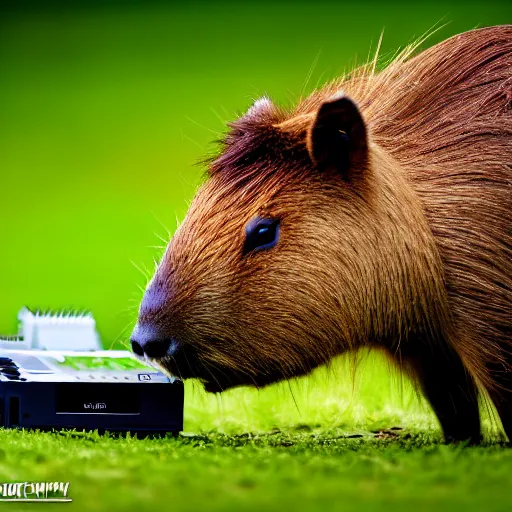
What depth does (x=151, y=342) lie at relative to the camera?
121 inches

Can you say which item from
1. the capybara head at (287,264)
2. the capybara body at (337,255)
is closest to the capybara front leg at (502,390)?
the capybara body at (337,255)

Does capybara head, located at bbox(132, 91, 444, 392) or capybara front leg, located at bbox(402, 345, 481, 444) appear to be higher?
capybara head, located at bbox(132, 91, 444, 392)

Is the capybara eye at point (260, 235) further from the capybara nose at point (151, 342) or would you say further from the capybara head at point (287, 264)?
the capybara nose at point (151, 342)

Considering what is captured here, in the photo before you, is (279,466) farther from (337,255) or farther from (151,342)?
(337,255)

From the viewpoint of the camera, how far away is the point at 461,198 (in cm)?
327

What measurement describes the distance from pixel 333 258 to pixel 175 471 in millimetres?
906

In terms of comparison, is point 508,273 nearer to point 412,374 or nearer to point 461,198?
point 461,198

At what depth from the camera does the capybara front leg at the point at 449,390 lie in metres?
3.47

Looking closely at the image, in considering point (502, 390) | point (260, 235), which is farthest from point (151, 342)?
point (502, 390)

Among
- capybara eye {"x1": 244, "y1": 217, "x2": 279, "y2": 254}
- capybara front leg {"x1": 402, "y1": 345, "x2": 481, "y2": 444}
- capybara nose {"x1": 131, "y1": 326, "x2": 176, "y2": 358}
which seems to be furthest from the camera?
capybara front leg {"x1": 402, "y1": 345, "x2": 481, "y2": 444}

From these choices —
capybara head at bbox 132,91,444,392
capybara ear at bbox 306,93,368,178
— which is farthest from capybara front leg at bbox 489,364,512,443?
capybara ear at bbox 306,93,368,178

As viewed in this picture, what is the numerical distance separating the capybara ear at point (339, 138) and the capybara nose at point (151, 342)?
766 mm

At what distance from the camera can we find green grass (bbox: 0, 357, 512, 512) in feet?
7.39

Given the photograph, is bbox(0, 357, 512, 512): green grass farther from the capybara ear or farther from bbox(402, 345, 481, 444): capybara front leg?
the capybara ear
